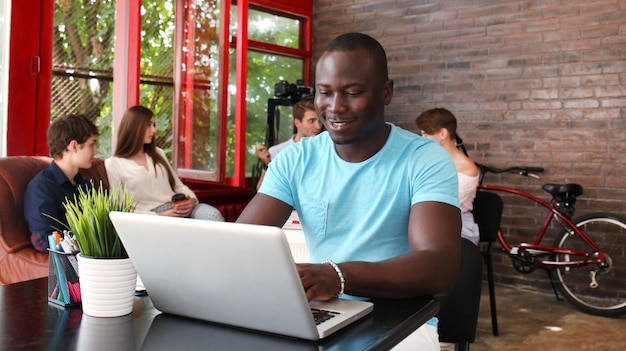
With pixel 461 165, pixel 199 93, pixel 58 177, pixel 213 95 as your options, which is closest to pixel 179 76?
pixel 199 93

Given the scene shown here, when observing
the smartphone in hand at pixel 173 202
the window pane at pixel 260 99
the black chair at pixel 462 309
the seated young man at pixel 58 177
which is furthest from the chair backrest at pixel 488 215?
the window pane at pixel 260 99

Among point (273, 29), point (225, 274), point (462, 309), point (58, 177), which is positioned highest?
point (273, 29)

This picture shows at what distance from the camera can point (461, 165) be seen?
149 inches

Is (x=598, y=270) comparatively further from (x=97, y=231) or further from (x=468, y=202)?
(x=97, y=231)

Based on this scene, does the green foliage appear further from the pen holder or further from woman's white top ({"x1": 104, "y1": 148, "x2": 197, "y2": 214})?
woman's white top ({"x1": 104, "y1": 148, "x2": 197, "y2": 214})

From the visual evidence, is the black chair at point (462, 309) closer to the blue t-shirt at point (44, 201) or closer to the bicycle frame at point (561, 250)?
the blue t-shirt at point (44, 201)

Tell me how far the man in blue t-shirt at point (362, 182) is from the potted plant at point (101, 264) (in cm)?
42

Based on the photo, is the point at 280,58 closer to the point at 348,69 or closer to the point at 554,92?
the point at 554,92

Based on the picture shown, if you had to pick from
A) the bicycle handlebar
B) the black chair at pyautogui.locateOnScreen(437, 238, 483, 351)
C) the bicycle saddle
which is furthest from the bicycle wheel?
the black chair at pyautogui.locateOnScreen(437, 238, 483, 351)

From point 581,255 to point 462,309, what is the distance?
9.77 ft

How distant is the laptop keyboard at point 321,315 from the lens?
1.04 metres

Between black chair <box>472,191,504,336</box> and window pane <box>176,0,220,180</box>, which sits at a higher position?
window pane <box>176,0,220,180</box>

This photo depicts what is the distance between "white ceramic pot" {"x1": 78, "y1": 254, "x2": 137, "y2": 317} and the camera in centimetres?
114

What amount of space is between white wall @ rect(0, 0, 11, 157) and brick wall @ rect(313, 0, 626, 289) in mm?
3095
